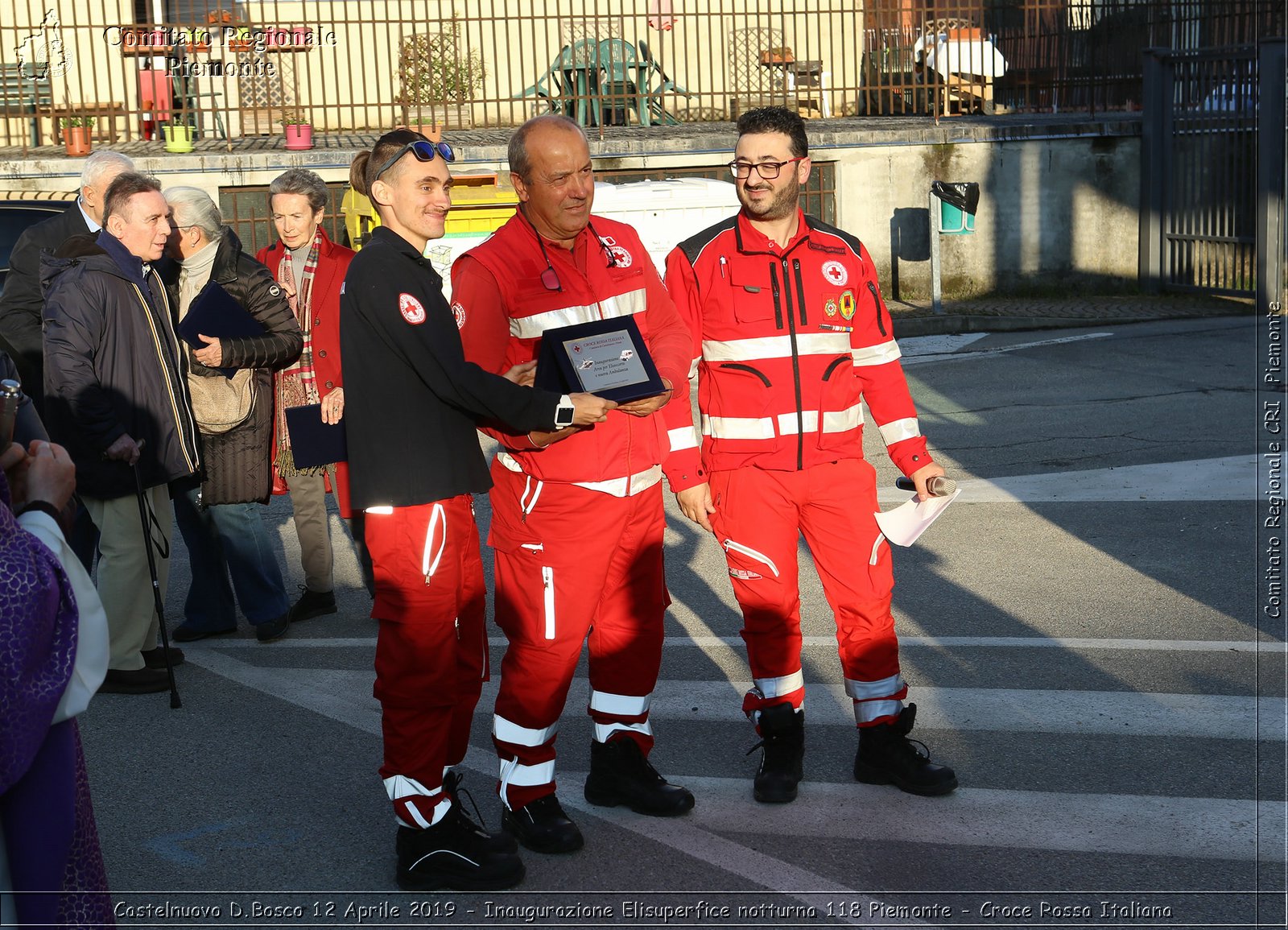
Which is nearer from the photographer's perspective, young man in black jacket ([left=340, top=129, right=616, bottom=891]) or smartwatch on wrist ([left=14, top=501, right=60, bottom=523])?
smartwatch on wrist ([left=14, top=501, right=60, bottom=523])

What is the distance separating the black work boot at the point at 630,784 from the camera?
450cm

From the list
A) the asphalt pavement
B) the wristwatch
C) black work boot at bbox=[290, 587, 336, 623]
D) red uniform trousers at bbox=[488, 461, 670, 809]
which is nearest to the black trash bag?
the asphalt pavement

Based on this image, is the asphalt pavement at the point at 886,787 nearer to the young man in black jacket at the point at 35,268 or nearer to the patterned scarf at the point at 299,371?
the patterned scarf at the point at 299,371

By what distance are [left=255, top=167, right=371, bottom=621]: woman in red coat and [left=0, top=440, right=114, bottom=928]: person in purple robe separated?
11.7 feet

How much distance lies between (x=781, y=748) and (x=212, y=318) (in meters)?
3.16

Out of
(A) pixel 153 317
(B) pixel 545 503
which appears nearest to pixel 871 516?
(B) pixel 545 503

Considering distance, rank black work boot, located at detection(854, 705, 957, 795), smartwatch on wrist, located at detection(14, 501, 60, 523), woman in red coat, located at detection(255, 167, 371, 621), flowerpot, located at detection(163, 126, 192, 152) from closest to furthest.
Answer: smartwatch on wrist, located at detection(14, 501, 60, 523)
black work boot, located at detection(854, 705, 957, 795)
woman in red coat, located at detection(255, 167, 371, 621)
flowerpot, located at detection(163, 126, 192, 152)

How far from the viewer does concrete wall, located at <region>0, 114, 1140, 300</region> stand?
17047 mm

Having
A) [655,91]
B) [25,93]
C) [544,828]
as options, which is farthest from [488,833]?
[25,93]

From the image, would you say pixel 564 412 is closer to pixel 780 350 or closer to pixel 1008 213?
pixel 780 350

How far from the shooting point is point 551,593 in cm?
427

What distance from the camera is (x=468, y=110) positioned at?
2045cm

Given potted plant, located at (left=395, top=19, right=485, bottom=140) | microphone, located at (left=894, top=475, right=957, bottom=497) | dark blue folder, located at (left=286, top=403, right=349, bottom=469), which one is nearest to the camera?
dark blue folder, located at (left=286, top=403, right=349, bottom=469)

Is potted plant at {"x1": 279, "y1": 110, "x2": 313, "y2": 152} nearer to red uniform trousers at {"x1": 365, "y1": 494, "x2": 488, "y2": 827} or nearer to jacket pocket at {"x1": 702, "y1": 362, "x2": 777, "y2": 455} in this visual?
jacket pocket at {"x1": 702, "y1": 362, "x2": 777, "y2": 455}
